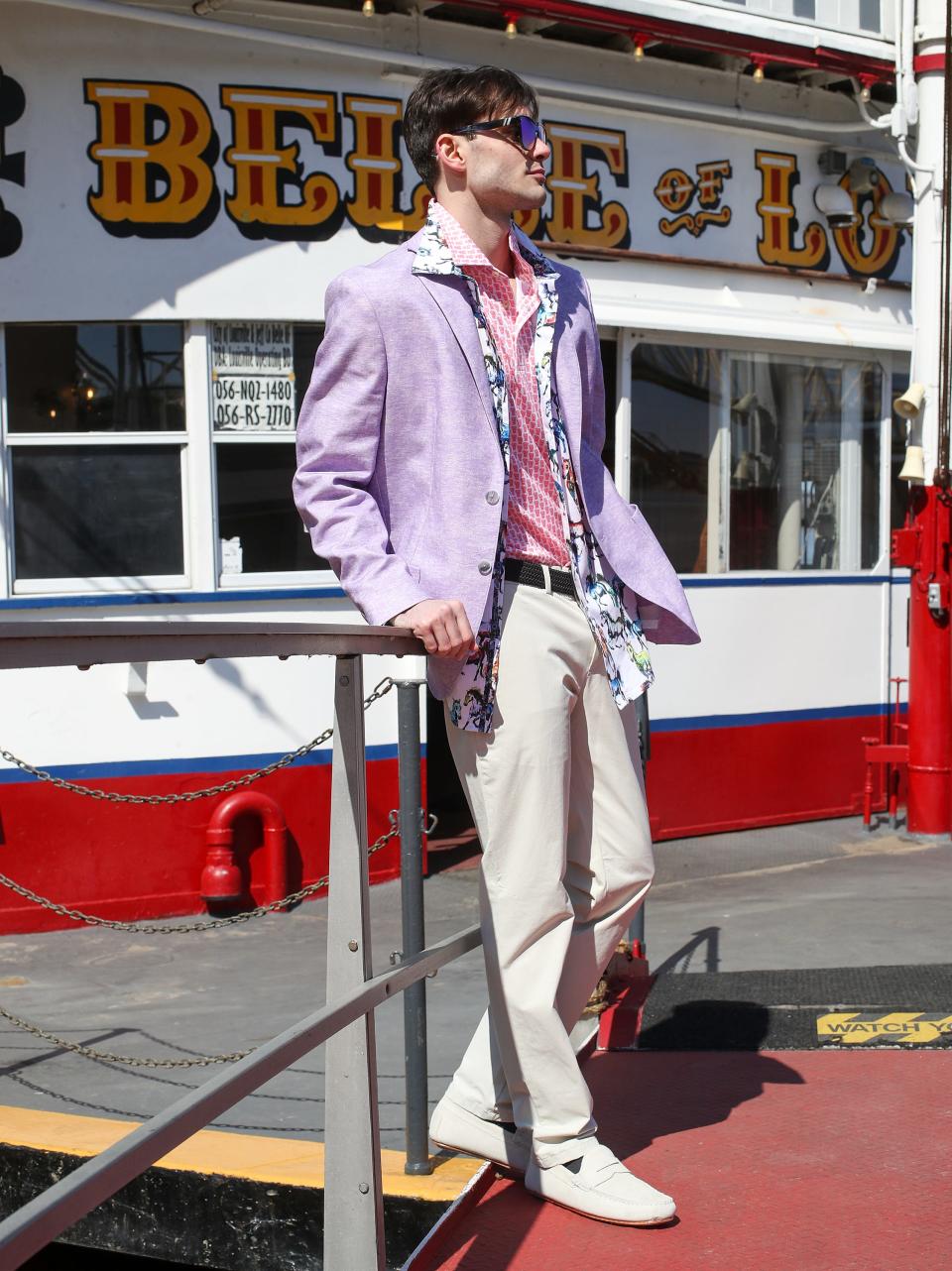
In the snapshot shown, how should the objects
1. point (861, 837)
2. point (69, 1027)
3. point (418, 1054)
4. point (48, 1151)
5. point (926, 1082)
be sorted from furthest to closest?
point (861, 837)
point (69, 1027)
point (48, 1151)
point (418, 1054)
point (926, 1082)

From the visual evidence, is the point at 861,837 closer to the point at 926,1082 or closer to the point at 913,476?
the point at 913,476

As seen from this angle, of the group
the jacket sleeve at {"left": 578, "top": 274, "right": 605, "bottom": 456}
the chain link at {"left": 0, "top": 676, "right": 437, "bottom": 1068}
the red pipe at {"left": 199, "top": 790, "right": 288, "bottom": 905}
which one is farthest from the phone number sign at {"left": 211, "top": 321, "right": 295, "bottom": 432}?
the jacket sleeve at {"left": 578, "top": 274, "right": 605, "bottom": 456}

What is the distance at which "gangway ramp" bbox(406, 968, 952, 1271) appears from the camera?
106 inches

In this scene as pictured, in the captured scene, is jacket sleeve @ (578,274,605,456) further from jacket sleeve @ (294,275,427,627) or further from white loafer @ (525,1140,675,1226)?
white loafer @ (525,1140,675,1226)

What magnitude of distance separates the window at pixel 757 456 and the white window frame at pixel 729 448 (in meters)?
0.01

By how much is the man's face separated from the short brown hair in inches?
1.0

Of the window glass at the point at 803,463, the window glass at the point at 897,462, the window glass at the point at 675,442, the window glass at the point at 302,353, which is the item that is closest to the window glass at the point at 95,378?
the window glass at the point at 302,353

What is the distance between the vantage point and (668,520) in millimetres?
8961

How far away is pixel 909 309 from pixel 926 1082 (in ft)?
22.9

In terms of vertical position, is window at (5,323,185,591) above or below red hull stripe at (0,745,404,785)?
above

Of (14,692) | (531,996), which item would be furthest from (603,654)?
(14,692)

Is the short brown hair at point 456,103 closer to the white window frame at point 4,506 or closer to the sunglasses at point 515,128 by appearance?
the sunglasses at point 515,128

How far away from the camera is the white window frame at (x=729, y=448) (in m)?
8.63

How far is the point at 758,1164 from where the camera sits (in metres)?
3.09
